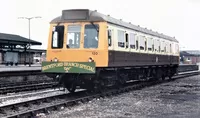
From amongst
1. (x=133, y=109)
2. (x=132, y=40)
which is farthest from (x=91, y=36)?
(x=133, y=109)

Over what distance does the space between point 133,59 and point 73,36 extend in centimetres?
399

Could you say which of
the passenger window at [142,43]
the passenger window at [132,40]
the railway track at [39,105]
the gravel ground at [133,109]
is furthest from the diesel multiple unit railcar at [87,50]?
the passenger window at [142,43]

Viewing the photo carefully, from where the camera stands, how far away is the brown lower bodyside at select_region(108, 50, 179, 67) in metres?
14.2

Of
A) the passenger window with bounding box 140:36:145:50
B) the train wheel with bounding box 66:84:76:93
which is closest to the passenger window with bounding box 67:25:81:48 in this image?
the train wheel with bounding box 66:84:76:93

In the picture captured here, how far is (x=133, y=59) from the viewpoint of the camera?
54.4 feet

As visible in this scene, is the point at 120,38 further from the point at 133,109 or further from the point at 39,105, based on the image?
the point at 39,105

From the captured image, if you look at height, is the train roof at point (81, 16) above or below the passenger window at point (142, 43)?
above

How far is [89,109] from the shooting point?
1064cm

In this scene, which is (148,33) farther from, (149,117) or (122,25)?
(149,117)

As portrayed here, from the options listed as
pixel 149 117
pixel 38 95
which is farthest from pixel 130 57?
pixel 149 117

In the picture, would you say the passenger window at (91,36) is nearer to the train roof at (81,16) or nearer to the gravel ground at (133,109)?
the train roof at (81,16)

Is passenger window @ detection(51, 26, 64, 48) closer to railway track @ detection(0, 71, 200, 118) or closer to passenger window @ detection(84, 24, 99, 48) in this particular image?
passenger window @ detection(84, 24, 99, 48)

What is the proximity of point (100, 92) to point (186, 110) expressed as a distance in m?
4.85

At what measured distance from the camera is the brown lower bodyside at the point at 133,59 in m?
14.2
